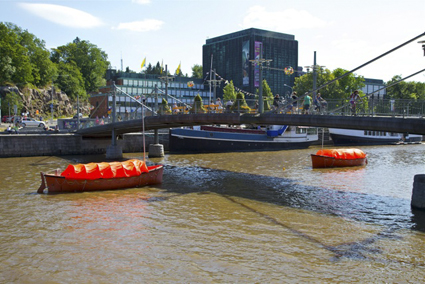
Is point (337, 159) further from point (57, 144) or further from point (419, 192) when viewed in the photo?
point (57, 144)

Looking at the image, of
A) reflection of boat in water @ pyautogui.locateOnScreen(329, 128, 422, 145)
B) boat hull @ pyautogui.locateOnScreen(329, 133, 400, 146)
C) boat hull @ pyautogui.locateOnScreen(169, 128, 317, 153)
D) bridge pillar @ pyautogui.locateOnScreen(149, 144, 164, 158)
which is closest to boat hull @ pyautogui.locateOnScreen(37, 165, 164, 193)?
bridge pillar @ pyautogui.locateOnScreen(149, 144, 164, 158)

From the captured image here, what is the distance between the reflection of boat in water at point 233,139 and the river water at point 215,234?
2207cm

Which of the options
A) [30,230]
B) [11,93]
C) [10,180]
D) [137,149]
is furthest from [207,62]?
[30,230]

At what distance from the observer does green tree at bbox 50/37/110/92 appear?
117 m

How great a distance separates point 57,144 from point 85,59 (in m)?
82.3

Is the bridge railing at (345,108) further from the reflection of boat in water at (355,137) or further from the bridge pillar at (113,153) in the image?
the reflection of boat in water at (355,137)

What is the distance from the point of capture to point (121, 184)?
22422 mm

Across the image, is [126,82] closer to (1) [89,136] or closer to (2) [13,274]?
(1) [89,136]

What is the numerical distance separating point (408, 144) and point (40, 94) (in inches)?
2841

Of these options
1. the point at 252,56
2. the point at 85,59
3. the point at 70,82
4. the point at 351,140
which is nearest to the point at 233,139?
the point at 351,140

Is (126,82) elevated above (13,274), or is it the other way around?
(126,82)

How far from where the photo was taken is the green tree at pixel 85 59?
116938 mm

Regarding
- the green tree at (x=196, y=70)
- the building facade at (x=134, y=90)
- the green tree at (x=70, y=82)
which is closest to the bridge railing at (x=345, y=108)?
the building facade at (x=134, y=90)

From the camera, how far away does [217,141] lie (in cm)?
4756
